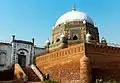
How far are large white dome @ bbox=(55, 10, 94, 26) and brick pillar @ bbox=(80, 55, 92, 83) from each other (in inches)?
441

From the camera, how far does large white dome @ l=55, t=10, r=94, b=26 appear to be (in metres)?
27.1

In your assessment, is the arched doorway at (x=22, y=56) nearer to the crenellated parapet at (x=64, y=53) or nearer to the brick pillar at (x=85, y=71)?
the crenellated parapet at (x=64, y=53)

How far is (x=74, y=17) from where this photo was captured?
27.2 meters

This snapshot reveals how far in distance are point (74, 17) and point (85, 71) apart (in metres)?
12.1

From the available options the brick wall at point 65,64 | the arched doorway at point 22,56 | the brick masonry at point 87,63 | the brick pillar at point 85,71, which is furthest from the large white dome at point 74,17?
the brick pillar at point 85,71

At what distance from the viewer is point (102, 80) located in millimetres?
17297

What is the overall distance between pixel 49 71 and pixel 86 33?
7.66 metres

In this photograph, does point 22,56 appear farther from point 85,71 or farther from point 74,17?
point 85,71

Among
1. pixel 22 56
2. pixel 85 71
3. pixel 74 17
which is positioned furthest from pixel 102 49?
pixel 22 56

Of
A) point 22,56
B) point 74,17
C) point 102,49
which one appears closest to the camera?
point 102,49

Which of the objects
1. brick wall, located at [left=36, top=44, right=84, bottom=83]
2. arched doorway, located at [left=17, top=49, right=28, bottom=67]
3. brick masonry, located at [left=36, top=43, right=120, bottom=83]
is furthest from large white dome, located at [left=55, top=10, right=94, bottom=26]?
brick masonry, located at [left=36, top=43, right=120, bottom=83]

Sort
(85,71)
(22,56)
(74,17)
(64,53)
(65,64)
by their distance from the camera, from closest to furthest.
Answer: (85,71)
(65,64)
(64,53)
(22,56)
(74,17)

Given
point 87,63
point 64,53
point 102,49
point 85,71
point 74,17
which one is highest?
point 74,17

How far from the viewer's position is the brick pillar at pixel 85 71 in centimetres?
1632
